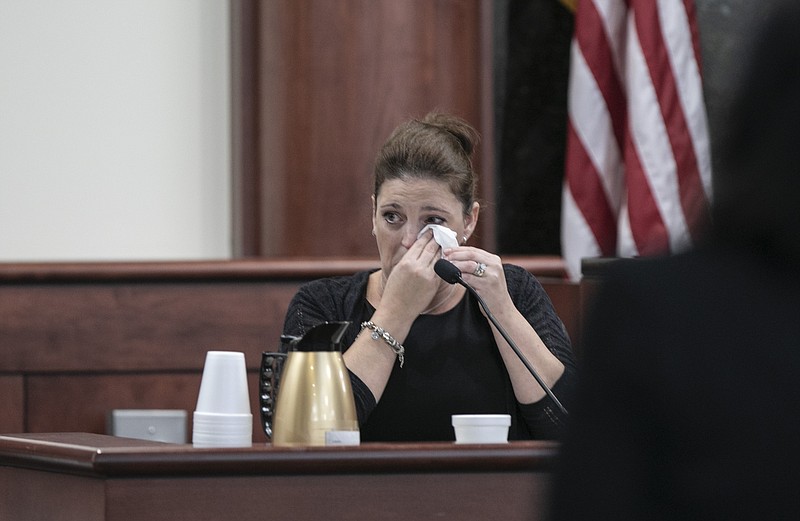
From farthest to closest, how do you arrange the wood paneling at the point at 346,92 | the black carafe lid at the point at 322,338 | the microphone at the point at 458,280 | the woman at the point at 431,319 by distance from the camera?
1. the wood paneling at the point at 346,92
2. the woman at the point at 431,319
3. the microphone at the point at 458,280
4. the black carafe lid at the point at 322,338

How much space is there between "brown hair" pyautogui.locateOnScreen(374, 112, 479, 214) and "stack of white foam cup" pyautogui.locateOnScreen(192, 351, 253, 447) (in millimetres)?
731

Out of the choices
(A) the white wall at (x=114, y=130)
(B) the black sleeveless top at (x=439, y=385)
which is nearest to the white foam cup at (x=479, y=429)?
(B) the black sleeveless top at (x=439, y=385)

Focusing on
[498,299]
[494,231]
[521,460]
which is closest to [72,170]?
[494,231]

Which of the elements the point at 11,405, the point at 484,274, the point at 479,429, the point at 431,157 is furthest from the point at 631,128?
the point at 479,429

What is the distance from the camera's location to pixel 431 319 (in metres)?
2.68

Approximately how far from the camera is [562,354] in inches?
102

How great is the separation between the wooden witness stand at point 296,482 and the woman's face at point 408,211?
0.84 m

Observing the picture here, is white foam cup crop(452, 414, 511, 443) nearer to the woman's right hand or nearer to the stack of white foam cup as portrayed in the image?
the stack of white foam cup

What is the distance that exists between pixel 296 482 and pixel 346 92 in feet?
6.58

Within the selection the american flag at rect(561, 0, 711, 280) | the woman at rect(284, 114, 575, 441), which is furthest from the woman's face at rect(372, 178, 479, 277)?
the american flag at rect(561, 0, 711, 280)

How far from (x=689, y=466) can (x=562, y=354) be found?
194 centimetres

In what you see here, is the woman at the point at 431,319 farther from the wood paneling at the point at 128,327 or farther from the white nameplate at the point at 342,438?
the wood paneling at the point at 128,327

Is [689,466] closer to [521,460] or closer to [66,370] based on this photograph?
[521,460]

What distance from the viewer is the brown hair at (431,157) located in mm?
2666
